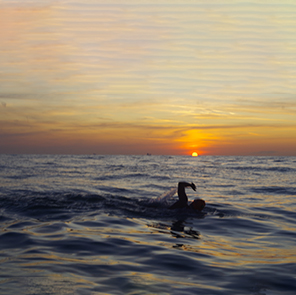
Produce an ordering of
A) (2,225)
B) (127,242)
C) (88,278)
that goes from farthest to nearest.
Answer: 1. (2,225)
2. (127,242)
3. (88,278)

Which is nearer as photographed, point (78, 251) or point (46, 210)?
point (78, 251)

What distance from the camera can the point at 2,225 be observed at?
1025cm

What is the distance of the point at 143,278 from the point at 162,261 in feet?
3.75

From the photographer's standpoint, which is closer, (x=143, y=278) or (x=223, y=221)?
(x=143, y=278)

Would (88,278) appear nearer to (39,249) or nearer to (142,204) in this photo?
(39,249)

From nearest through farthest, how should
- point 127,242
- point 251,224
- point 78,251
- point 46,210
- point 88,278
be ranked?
point 88,278
point 78,251
point 127,242
point 251,224
point 46,210

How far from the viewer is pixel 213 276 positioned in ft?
19.2

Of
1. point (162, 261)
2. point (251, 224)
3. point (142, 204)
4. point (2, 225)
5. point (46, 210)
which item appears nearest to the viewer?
point (162, 261)

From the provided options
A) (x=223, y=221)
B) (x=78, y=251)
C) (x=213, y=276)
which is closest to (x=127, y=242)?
(x=78, y=251)

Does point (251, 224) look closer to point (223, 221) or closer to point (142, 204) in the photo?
point (223, 221)

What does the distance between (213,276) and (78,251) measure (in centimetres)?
327

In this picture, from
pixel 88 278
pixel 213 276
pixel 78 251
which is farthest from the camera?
pixel 78 251

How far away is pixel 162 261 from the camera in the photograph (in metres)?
6.64

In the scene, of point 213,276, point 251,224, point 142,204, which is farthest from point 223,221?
point 213,276
